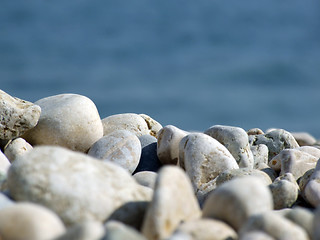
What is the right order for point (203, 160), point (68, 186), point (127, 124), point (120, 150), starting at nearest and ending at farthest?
point (68, 186), point (203, 160), point (120, 150), point (127, 124)

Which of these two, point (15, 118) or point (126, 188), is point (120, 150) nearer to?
point (15, 118)

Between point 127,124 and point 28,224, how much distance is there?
3.09 metres

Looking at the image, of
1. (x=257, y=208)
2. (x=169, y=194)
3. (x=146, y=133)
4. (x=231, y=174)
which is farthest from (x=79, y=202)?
(x=146, y=133)

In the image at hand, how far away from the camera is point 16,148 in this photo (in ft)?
13.8

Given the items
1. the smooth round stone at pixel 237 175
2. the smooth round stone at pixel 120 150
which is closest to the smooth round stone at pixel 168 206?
the smooth round stone at pixel 237 175

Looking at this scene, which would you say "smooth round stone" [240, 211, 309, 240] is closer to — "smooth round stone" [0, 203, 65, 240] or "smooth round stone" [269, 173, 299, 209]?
"smooth round stone" [0, 203, 65, 240]

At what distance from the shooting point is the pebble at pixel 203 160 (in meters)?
4.11

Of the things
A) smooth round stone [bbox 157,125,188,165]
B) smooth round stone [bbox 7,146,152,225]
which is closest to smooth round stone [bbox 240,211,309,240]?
smooth round stone [bbox 7,146,152,225]

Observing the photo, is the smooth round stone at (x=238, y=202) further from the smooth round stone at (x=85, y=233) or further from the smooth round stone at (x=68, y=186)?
the smooth round stone at (x=85, y=233)

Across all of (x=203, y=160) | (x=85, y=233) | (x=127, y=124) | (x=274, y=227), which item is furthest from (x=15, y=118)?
(x=274, y=227)

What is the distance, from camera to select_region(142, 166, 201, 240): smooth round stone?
233cm

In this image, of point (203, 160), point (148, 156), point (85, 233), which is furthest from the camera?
point (148, 156)

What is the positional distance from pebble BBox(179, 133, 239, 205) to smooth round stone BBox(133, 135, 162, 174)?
447mm

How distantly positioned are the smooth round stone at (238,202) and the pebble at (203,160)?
1526 mm
